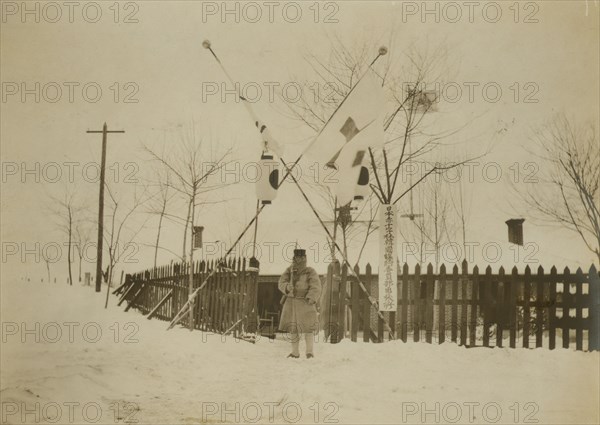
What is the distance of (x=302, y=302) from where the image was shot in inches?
201

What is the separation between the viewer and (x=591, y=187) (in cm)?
475

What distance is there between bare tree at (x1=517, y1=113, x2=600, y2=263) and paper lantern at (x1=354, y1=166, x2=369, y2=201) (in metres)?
1.27

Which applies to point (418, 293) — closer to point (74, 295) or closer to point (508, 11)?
point (508, 11)

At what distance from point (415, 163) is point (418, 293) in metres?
1.21

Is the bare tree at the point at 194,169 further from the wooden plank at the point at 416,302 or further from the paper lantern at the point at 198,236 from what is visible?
the wooden plank at the point at 416,302

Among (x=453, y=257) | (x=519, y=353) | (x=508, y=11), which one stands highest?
(x=508, y=11)

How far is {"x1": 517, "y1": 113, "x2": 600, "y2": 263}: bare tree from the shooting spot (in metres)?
Result: 4.76

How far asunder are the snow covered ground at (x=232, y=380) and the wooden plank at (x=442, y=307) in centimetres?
37

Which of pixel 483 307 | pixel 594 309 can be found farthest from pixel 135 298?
pixel 594 309

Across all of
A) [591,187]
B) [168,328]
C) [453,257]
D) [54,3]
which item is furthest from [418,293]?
[54,3]

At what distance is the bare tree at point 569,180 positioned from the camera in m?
4.76

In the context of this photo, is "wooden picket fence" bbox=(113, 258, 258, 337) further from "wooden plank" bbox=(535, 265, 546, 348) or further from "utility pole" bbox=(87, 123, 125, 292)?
"wooden plank" bbox=(535, 265, 546, 348)

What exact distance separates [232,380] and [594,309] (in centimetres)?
321

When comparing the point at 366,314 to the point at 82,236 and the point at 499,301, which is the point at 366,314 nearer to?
the point at 499,301
